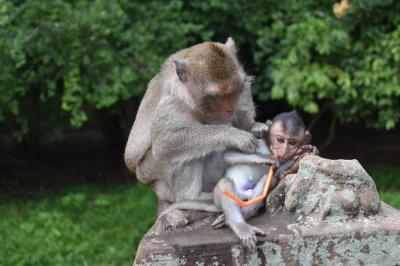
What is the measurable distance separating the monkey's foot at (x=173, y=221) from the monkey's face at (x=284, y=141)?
27.8 inches

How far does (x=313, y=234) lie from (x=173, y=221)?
885 millimetres

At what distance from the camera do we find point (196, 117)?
4.62 m

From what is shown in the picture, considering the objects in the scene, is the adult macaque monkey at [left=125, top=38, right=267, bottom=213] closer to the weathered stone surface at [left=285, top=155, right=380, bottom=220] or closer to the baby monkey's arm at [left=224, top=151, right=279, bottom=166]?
the baby monkey's arm at [left=224, top=151, right=279, bottom=166]

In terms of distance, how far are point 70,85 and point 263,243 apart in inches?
210

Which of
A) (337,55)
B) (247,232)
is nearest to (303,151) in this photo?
(247,232)

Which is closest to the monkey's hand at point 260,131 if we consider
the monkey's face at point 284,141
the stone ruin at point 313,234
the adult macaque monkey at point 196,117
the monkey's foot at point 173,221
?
the adult macaque monkey at point 196,117

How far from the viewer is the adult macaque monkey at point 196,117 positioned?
4.34 meters

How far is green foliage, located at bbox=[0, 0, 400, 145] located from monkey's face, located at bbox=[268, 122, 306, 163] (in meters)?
4.42

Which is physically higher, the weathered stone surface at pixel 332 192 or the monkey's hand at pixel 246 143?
the monkey's hand at pixel 246 143

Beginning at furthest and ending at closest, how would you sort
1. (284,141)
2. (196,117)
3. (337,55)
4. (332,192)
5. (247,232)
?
(337,55) → (196,117) → (284,141) → (332,192) → (247,232)

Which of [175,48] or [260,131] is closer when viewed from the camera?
Result: [260,131]

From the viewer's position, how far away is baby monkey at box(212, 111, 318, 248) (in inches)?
166

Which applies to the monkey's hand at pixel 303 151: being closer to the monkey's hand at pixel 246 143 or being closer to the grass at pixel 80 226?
the monkey's hand at pixel 246 143

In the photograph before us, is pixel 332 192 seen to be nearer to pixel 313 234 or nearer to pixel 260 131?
pixel 313 234
